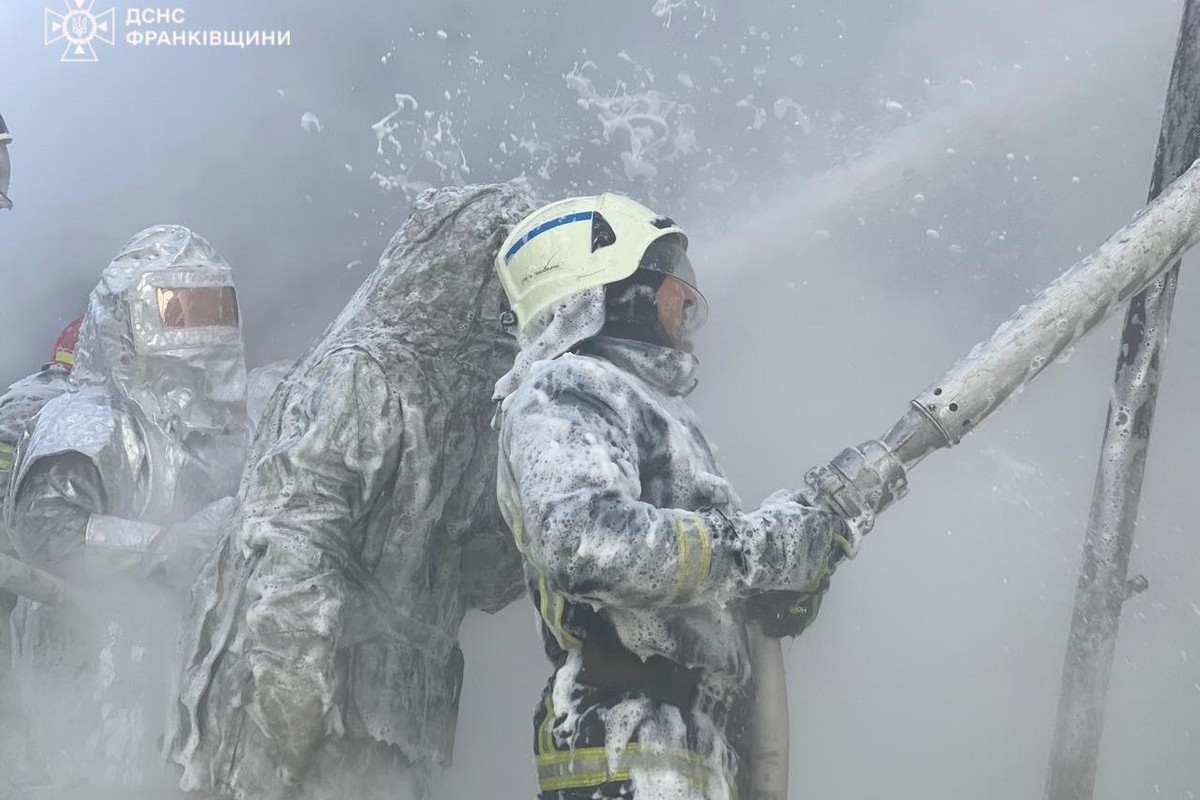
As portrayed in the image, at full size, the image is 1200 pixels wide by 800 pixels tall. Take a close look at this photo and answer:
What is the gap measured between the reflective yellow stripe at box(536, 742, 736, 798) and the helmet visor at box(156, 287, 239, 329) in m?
2.88

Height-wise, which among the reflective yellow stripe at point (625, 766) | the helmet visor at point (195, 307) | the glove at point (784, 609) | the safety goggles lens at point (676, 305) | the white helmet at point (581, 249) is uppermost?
the helmet visor at point (195, 307)

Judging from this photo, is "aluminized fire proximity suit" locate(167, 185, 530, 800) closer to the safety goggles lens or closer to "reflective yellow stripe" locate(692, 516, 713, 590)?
the safety goggles lens

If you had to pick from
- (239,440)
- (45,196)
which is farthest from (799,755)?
(45,196)

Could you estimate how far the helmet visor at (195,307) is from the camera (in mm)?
4781

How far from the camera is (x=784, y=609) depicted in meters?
2.57

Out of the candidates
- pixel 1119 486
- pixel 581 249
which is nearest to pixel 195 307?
pixel 581 249

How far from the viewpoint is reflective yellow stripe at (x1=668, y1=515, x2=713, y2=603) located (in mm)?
2297

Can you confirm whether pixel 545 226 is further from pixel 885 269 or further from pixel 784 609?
pixel 885 269

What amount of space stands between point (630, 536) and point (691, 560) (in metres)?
→ 0.12

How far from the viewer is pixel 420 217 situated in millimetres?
3525

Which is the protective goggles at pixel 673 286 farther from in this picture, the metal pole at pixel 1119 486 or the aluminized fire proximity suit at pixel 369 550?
the metal pole at pixel 1119 486

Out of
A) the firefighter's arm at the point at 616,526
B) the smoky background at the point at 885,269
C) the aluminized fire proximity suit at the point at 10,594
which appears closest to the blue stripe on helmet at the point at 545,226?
the firefighter's arm at the point at 616,526

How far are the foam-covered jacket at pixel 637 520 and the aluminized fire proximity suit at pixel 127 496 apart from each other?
2.17 m

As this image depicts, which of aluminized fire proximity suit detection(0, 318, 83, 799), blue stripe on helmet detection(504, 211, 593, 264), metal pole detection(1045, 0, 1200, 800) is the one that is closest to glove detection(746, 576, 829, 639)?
blue stripe on helmet detection(504, 211, 593, 264)
